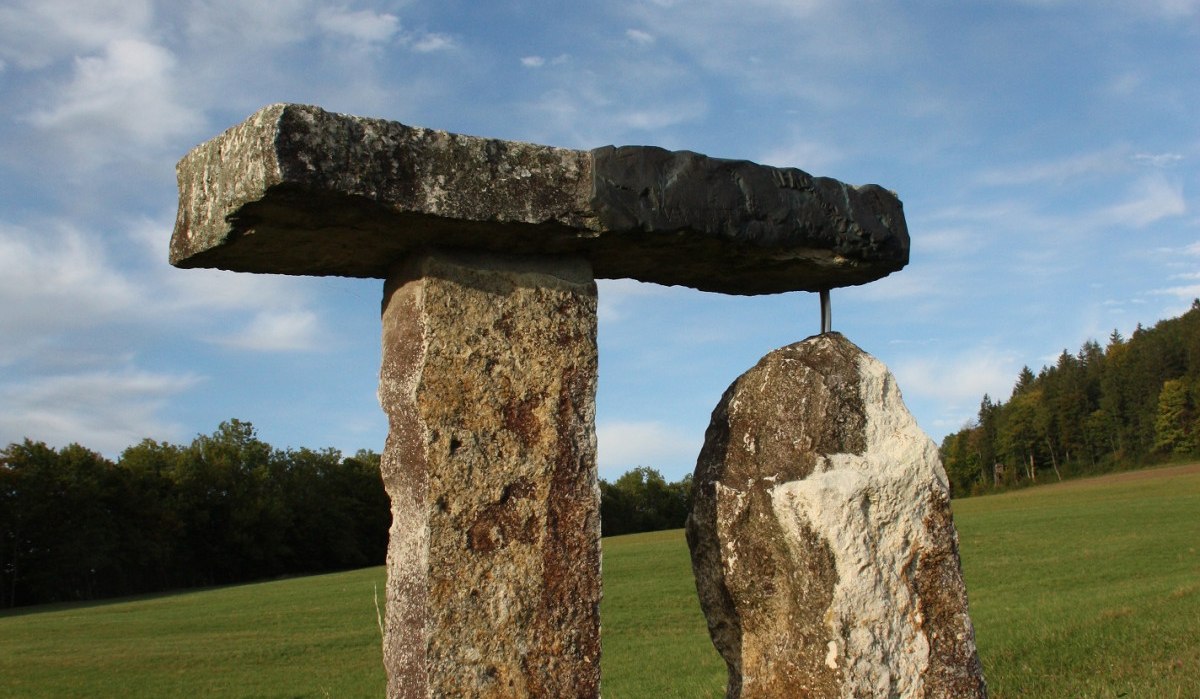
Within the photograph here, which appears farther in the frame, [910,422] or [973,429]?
[973,429]

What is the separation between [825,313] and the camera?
6684 millimetres

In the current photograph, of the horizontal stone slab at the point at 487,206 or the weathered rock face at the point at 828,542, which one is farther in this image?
the weathered rock face at the point at 828,542

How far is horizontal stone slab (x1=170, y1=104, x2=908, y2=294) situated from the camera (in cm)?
441

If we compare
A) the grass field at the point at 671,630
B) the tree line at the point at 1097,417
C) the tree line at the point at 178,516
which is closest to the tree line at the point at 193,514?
the tree line at the point at 178,516

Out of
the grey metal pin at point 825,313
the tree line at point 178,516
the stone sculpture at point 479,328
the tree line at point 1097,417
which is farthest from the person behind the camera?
the tree line at point 1097,417

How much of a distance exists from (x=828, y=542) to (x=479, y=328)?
2127 mm

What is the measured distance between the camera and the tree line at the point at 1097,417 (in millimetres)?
86125

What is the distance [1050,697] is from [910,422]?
13.4 feet

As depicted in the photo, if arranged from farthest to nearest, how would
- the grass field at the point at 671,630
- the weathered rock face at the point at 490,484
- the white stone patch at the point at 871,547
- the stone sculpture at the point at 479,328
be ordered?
1. the grass field at the point at 671,630
2. the white stone patch at the point at 871,547
3. the weathered rock face at the point at 490,484
4. the stone sculpture at the point at 479,328

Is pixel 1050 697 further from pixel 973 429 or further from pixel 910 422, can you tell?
pixel 973 429

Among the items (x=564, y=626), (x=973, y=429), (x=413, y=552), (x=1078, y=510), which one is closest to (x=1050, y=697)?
(x=564, y=626)

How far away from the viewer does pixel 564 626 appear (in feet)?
16.6

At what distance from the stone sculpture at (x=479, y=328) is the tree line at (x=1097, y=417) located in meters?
86.4

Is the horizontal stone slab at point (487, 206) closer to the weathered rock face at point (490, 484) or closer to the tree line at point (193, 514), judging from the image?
the weathered rock face at point (490, 484)
